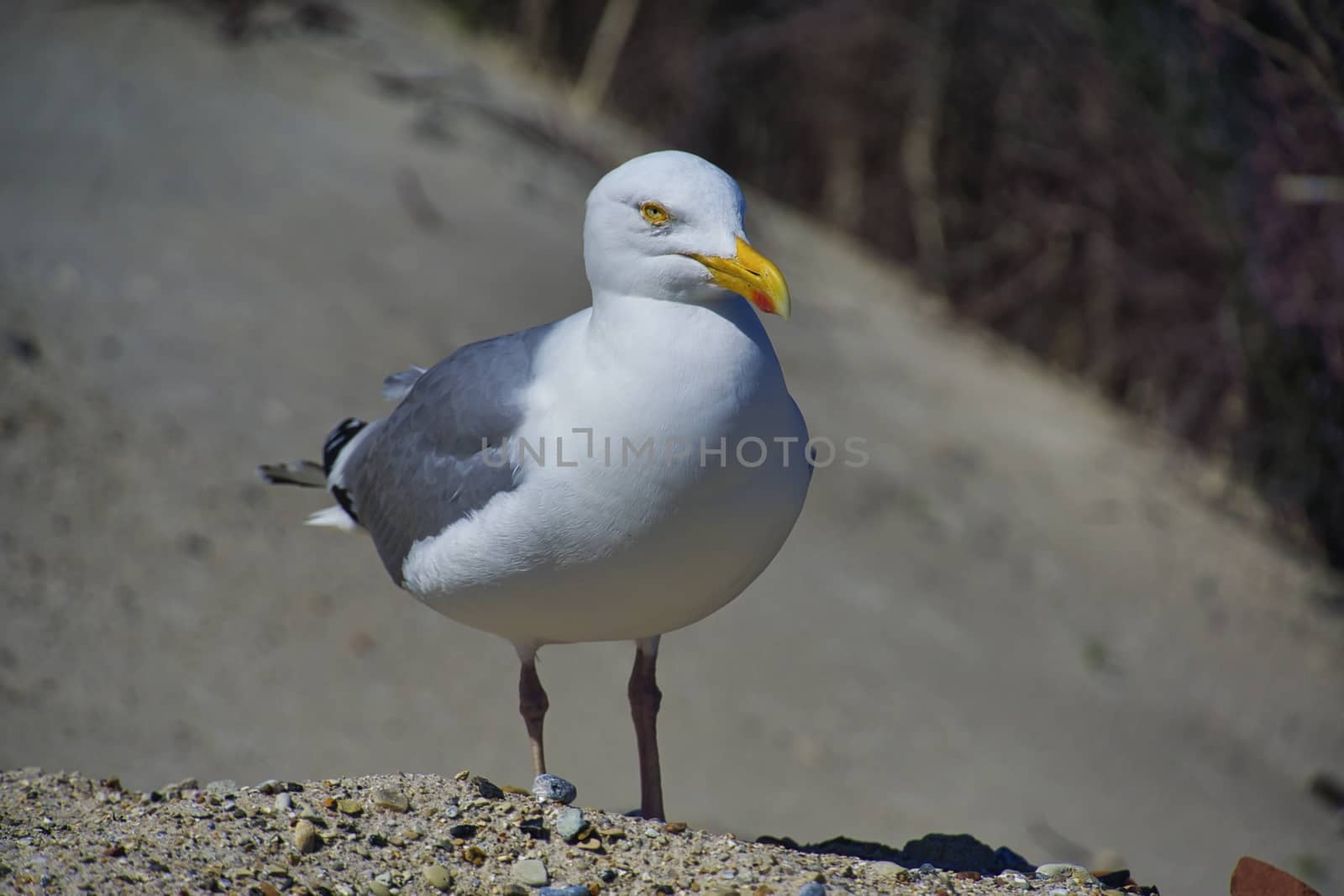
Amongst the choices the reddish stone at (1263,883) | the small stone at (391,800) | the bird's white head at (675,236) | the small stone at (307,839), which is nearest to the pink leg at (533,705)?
the small stone at (391,800)

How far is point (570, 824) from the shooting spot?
11.6 ft

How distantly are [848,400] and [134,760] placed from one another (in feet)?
17.9

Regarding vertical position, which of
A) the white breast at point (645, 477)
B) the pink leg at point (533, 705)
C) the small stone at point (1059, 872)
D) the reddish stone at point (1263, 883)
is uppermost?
the white breast at point (645, 477)

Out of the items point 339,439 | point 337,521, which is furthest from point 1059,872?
point 339,439

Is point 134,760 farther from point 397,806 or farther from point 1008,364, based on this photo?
point 1008,364

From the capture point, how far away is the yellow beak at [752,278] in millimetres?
3352

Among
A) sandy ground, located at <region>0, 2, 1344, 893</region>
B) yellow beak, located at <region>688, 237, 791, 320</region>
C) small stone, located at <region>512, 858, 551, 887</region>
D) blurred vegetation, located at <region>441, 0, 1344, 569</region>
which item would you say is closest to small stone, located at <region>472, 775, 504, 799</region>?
small stone, located at <region>512, 858, 551, 887</region>

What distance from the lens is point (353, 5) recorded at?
12.0 m

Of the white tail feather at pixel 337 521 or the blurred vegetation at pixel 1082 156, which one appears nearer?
the white tail feather at pixel 337 521

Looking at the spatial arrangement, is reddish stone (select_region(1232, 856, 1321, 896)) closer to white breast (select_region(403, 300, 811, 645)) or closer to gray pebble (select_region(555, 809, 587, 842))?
white breast (select_region(403, 300, 811, 645))

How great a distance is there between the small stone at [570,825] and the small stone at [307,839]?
1.86 feet

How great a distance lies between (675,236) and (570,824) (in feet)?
4.75

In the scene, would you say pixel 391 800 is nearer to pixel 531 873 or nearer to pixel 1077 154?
pixel 531 873

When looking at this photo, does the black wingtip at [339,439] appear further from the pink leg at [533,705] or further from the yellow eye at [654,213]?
the yellow eye at [654,213]
